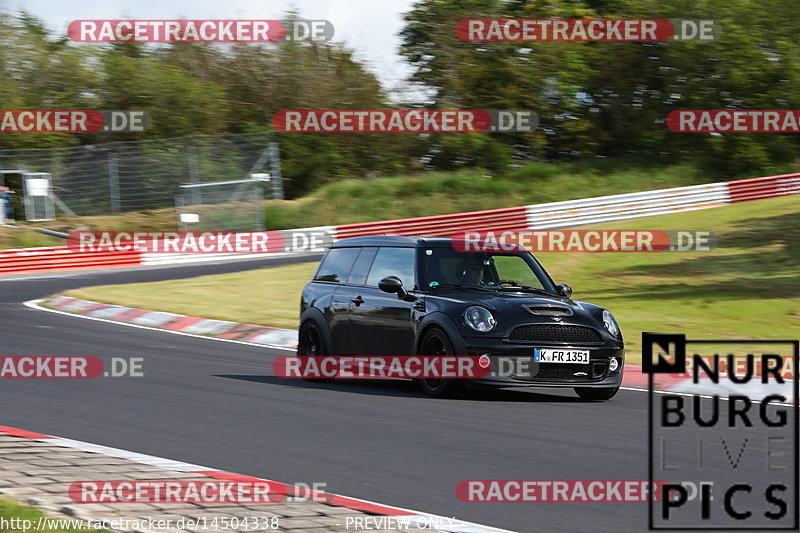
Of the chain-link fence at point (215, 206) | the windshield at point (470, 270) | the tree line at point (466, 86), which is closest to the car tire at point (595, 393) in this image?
the windshield at point (470, 270)

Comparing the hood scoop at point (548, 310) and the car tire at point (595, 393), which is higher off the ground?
the hood scoop at point (548, 310)

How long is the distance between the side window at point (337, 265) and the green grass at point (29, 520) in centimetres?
697

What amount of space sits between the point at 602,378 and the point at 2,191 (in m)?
Answer: 25.5

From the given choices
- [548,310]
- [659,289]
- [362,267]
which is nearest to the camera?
[548,310]

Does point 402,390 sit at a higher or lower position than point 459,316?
lower

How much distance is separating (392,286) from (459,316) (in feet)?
2.97

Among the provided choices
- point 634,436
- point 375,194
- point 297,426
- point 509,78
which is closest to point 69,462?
point 297,426

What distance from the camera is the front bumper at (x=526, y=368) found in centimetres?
1007

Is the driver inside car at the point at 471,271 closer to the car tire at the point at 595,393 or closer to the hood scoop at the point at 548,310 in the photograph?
the hood scoop at the point at 548,310

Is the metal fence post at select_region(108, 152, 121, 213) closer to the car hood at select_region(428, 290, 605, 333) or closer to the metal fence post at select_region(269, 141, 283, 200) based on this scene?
the metal fence post at select_region(269, 141, 283, 200)

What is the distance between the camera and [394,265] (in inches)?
452

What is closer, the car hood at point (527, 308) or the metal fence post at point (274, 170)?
the car hood at point (527, 308)

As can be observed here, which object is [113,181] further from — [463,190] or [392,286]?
[392,286]

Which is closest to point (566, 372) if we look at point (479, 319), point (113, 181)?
point (479, 319)
